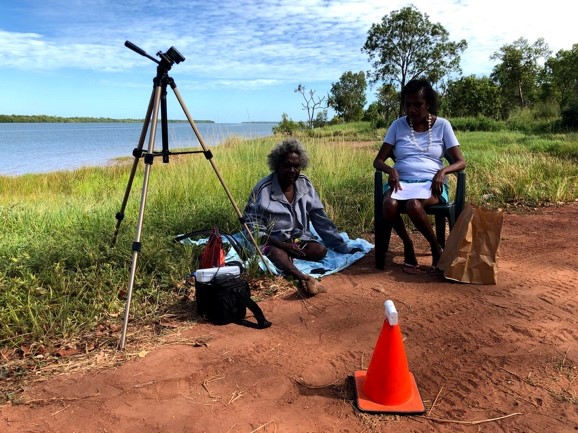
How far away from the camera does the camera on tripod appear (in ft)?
9.19

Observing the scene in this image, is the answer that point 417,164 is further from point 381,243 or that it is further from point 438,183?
point 381,243

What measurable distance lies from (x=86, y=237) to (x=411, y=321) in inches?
112

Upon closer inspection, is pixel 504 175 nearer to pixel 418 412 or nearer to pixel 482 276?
pixel 482 276

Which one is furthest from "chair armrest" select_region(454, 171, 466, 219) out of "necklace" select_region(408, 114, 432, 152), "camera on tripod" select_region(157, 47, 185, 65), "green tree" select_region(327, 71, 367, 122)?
"green tree" select_region(327, 71, 367, 122)

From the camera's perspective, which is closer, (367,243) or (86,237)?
(86,237)

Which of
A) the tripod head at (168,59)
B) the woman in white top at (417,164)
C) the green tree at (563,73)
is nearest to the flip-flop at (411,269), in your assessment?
the woman in white top at (417,164)

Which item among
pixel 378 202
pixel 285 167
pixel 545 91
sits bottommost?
pixel 378 202

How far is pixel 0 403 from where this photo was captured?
2.09m

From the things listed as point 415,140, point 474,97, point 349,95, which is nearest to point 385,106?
point 474,97

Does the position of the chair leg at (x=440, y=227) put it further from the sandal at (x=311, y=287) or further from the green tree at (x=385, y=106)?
the green tree at (x=385, y=106)

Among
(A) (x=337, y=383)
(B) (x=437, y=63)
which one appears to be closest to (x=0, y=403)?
(A) (x=337, y=383)

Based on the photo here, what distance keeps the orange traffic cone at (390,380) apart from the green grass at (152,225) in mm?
1601

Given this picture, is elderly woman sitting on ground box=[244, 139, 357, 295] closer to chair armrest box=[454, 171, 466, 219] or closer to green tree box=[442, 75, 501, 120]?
chair armrest box=[454, 171, 466, 219]

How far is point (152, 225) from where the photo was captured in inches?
172
